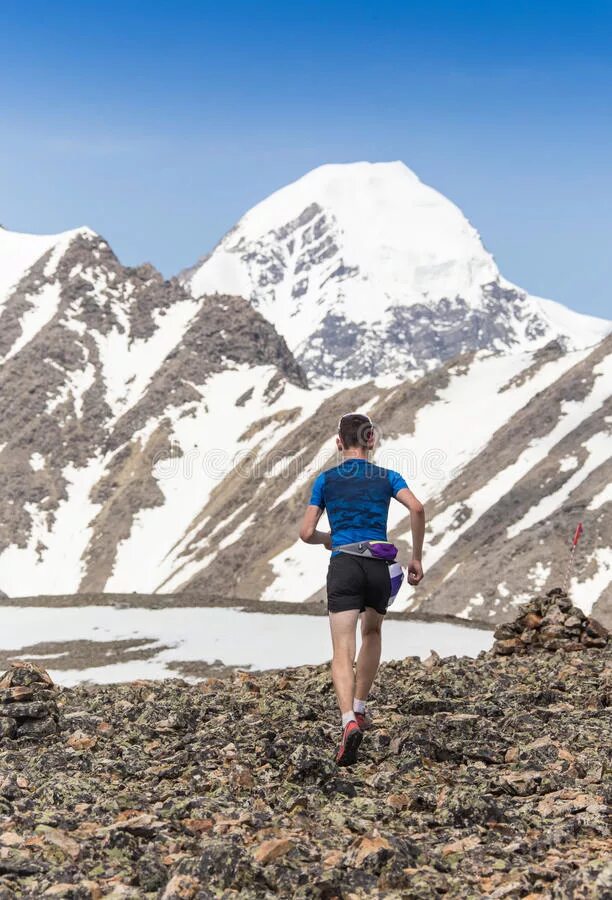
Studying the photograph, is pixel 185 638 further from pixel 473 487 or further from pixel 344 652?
pixel 473 487

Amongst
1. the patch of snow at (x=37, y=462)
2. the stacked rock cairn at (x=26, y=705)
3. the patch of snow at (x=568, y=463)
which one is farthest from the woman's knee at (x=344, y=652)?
the patch of snow at (x=37, y=462)

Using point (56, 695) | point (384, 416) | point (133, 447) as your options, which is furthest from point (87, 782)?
point (133, 447)

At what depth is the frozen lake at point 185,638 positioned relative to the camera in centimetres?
2984

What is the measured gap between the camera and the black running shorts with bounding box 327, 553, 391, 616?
32.2 ft

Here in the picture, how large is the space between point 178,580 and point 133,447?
6219cm

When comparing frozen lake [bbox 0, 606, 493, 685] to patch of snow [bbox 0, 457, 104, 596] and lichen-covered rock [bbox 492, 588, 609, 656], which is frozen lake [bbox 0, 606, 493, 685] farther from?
patch of snow [bbox 0, 457, 104, 596]

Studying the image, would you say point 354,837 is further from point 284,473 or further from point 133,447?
point 133,447

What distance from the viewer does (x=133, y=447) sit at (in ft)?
573

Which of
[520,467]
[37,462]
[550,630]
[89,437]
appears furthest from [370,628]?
[89,437]

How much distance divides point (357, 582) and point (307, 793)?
220 centimetres

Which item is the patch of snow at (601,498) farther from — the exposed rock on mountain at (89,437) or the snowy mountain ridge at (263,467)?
the exposed rock on mountain at (89,437)

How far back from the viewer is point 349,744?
9305mm
